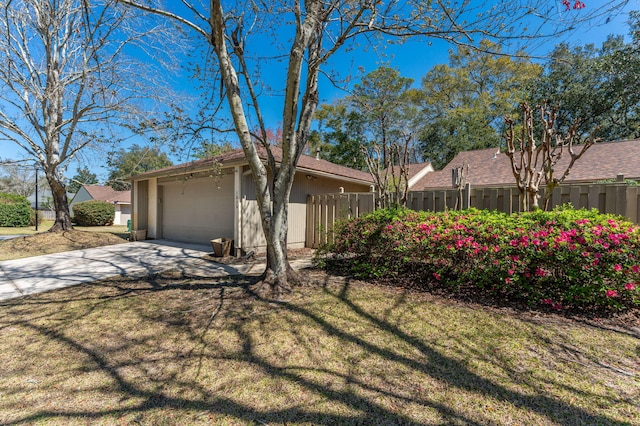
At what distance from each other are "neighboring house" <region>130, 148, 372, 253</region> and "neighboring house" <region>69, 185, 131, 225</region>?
56.0 ft

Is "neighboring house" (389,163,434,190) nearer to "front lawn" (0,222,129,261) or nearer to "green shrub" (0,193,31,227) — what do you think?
"front lawn" (0,222,129,261)

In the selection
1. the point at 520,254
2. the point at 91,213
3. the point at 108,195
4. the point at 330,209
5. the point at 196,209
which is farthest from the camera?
the point at 108,195

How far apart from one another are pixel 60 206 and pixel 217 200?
7106mm

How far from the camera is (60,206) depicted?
11305 mm

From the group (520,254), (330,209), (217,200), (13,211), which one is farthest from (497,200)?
(13,211)

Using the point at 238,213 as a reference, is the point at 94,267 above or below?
below

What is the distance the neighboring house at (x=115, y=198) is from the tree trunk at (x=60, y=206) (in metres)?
15.4

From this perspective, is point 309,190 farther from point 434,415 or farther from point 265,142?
point 434,415

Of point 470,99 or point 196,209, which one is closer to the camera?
point 196,209

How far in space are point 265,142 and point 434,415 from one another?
4.11 m

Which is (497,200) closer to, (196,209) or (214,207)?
(214,207)

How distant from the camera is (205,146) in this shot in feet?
16.9

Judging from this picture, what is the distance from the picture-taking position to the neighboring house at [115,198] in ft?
90.4

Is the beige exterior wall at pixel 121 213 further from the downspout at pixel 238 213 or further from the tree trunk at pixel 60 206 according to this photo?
the downspout at pixel 238 213
